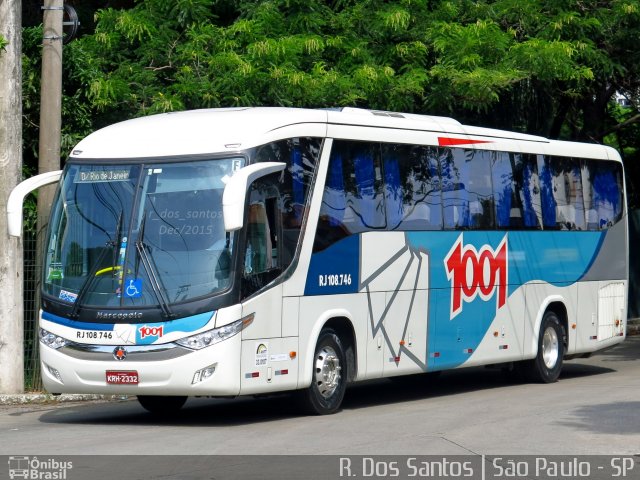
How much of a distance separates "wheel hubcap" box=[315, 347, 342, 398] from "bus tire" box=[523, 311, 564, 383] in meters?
5.14

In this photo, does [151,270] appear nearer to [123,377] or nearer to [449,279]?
[123,377]

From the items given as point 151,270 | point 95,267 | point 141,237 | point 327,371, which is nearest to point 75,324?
point 95,267

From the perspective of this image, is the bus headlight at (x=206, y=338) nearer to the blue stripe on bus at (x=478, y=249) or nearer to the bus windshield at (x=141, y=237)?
the bus windshield at (x=141, y=237)

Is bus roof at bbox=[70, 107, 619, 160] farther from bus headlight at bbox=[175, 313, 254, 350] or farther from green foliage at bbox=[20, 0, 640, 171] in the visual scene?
green foliage at bbox=[20, 0, 640, 171]

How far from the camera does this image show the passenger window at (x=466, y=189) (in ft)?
54.0

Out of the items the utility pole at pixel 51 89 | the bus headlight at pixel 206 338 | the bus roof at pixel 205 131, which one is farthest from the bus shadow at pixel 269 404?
the utility pole at pixel 51 89

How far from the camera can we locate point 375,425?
41.9ft

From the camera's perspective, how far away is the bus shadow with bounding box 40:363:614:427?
549 inches

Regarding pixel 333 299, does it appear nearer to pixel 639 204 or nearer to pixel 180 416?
pixel 180 416

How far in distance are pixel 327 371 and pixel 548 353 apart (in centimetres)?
583

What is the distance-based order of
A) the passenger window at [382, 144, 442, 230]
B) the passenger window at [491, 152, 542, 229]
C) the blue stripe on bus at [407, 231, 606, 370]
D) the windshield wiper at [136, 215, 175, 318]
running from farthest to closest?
the passenger window at [491, 152, 542, 229] < the blue stripe on bus at [407, 231, 606, 370] < the passenger window at [382, 144, 442, 230] < the windshield wiper at [136, 215, 175, 318]

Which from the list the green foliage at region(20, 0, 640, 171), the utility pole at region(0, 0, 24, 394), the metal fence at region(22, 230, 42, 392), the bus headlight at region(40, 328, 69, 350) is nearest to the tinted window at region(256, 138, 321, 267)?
the bus headlight at region(40, 328, 69, 350)

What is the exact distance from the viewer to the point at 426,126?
53.4 ft
